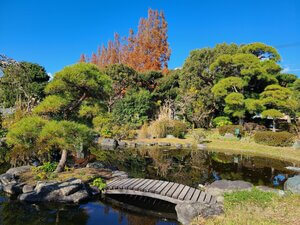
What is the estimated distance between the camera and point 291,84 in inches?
586

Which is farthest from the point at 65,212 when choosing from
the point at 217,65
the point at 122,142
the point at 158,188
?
the point at 217,65

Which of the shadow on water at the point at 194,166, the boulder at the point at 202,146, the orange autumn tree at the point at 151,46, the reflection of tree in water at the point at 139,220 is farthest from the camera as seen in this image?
the orange autumn tree at the point at 151,46

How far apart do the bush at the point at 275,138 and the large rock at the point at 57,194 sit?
28.5ft

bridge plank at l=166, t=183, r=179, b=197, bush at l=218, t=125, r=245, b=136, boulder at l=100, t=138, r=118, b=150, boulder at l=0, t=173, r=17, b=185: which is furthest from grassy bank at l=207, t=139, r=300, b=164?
boulder at l=0, t=173, r=17, b=185

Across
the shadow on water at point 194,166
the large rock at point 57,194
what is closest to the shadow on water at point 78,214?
the large rock at point 57,194

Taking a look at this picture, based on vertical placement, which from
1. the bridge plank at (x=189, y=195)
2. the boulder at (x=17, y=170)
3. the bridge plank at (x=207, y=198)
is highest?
the boulder at (x=17, y=170)

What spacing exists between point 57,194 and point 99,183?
882 mm

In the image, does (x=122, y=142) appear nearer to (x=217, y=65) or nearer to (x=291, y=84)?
(x=217, y=65)

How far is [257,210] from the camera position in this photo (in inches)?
132

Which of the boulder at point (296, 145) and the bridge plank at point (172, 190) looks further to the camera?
the boulder at point (296, 145)

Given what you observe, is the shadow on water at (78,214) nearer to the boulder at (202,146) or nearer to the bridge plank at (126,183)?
the bridge plank at (126,183)

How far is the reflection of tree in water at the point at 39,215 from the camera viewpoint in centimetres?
349

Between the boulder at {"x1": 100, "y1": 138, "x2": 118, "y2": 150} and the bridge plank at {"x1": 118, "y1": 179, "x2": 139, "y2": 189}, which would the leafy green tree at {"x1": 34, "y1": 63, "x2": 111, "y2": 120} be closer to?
the bridge plank at {"x1": 118, "y1": 179, "x2": 139, "y2": 189}

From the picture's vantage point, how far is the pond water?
368 centimetres
